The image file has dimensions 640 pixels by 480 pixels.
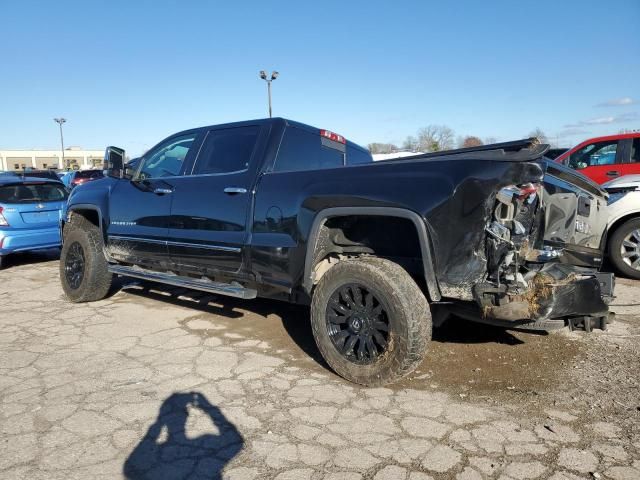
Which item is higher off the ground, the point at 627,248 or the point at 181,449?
the point at 627,248

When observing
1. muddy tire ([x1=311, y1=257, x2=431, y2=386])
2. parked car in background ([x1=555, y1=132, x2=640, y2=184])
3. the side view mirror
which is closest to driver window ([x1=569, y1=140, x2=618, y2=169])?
parked car in background ([x1=555, y1=132, x2=640, y2=184])

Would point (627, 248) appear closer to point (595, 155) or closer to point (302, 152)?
point (595, 155)

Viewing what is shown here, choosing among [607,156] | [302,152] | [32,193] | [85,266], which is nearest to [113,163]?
[85,266]

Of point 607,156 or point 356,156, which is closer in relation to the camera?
point 356,156

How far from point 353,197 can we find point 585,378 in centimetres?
214

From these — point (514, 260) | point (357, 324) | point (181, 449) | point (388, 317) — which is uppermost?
point (514, 260)

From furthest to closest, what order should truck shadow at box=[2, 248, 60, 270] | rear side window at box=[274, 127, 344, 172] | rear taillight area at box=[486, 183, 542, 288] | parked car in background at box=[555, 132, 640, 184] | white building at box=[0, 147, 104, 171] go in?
white building at box=[0, 147, 104, 171], truck shadow at box=[2, 248, 60, 270], parked car in background at box=[555, 132, 640, 184], rear side window at box=[274, 127, 344, 172], rear taillight area at box=[486, 183, 542, 288]

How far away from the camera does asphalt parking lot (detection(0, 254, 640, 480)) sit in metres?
2.49

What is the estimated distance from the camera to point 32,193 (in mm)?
8344

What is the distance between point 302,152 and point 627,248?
4.71 meters

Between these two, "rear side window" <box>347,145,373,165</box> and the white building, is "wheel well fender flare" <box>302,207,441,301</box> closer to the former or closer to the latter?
"rear side window" <box>347,145,373,165</box>

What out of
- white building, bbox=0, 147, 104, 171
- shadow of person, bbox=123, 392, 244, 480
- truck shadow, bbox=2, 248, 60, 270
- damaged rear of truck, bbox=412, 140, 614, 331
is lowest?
shadow of person, bbox=123, 392, 244, 480

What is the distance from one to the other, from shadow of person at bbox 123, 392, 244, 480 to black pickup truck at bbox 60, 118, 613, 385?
97 cm

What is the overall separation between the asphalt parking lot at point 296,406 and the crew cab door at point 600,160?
15.4 feet
